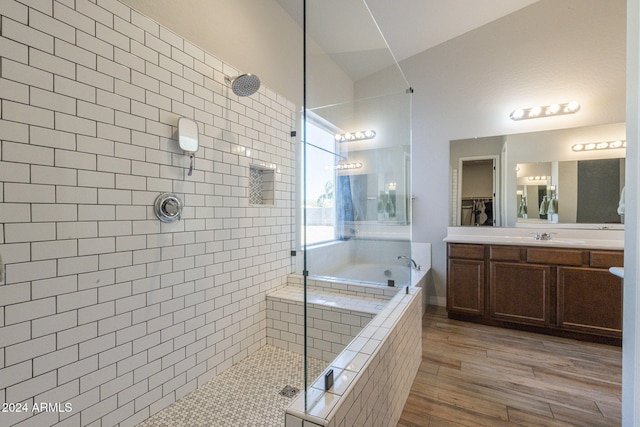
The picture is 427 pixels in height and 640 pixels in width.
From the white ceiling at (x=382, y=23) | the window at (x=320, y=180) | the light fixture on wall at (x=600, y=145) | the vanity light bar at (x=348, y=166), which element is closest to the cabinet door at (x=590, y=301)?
the light fixture on wall at (x=600, y=145)

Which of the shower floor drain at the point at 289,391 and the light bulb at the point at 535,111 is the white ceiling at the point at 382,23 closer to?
the light bulb at the point at 535,111

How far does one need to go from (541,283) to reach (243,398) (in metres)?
2.80

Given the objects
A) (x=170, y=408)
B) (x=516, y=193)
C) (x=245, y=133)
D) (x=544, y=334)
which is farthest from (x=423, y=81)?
(x=170, y=408)

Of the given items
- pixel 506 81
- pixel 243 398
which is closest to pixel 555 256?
pixel 506 81

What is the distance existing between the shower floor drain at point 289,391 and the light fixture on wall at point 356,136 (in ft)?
6.57

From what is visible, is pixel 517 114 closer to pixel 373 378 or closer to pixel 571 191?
pixel 571 191

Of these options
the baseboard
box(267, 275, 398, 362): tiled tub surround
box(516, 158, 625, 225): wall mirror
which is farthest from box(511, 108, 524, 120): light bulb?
box(267, 275, 398, 362): tiled tub surround

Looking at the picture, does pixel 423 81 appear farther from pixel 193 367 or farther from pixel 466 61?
pixel 193 367

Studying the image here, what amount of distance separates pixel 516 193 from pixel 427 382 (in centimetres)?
233

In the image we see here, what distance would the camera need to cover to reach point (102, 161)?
1.34 metres

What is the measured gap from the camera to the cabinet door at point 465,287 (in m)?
2.89

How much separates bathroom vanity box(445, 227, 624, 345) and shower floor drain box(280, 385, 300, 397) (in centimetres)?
200

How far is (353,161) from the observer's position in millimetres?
2648

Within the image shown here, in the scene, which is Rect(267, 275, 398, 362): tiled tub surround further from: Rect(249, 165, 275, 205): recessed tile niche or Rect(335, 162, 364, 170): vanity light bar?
Rect(335, 162, 364, 170): vanity light bar
